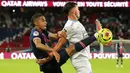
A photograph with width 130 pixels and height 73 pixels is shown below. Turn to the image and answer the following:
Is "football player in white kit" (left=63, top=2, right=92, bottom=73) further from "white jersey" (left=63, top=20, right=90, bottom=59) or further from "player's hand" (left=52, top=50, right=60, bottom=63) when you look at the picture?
"player's hand" (left=52, top=50, right=60, bottom=63)

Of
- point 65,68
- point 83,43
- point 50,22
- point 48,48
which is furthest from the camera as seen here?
point 50,22

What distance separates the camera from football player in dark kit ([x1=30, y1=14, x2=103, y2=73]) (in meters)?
7.80

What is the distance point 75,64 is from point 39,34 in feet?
2.99

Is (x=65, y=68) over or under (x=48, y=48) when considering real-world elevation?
under

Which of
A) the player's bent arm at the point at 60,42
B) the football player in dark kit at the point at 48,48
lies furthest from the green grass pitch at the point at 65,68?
the player's bent arm at the point at 60,42

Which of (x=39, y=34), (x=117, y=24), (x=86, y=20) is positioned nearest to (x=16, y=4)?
(x=86, y=20)

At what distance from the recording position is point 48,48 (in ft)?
25.9

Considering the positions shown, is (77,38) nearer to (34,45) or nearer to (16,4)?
(34,45)

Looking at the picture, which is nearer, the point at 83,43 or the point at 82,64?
the point at 83,43

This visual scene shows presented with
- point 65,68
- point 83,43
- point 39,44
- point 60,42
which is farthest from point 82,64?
point 65,68

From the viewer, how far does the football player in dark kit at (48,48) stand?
307 inches

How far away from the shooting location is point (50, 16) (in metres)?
39.5

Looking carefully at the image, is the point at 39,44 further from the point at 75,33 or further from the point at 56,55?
the point at 75,33

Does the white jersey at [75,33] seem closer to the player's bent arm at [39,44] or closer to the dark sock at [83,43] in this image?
the dark sock at [83,43]
